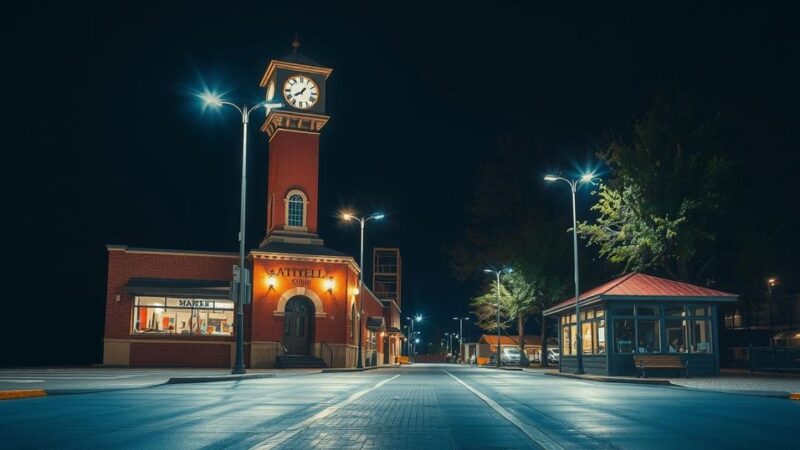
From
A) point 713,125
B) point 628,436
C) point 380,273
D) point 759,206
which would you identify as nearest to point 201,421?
point 628,436

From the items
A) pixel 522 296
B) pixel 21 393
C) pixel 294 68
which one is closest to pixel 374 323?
pixel 522 296

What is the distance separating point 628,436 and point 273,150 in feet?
136

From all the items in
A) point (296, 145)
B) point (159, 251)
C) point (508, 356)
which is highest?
point (296, 145)

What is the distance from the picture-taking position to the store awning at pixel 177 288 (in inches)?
1654

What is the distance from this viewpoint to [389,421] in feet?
38.7

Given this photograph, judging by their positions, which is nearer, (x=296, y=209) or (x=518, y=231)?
(x=296, y=209)

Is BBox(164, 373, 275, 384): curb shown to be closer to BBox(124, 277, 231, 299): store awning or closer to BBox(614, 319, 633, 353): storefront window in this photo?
BBox(614, 319, 633, 353): storefront window

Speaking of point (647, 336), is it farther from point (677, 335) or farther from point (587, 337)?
point (587, 337)

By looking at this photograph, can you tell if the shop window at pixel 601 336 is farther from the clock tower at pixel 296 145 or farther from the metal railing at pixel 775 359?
the clock tower at pixel 296 145

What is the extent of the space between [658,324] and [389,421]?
2301cm

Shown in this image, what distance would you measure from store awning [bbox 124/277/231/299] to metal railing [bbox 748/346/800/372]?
86.5 feet

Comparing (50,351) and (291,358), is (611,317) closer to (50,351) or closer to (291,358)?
(291,358)

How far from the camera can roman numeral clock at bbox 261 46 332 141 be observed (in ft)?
159

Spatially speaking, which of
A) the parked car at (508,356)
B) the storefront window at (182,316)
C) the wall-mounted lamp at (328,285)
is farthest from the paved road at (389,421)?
the parked car at (508,356)
